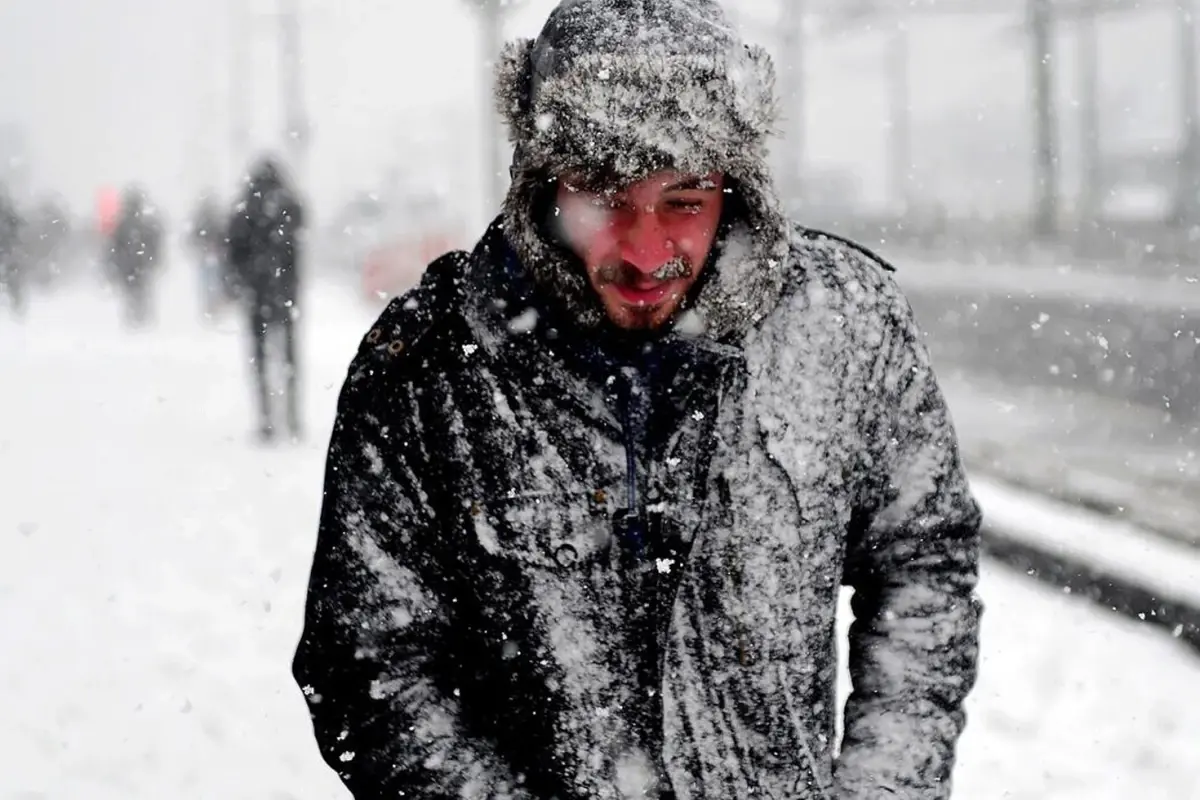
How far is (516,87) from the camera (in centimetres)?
160

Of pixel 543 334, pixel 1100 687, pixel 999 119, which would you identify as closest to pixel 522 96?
pixel 543 334

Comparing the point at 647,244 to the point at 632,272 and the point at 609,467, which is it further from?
the point at 609,467

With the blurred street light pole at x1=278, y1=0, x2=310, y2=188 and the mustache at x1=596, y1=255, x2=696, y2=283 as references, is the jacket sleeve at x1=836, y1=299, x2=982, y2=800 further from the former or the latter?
the blurred street light pole at x1=278, y1=0, x2=310, y2=188

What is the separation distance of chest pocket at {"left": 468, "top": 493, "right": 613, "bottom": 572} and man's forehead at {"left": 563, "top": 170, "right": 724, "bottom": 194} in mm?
346

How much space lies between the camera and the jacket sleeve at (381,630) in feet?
4.96

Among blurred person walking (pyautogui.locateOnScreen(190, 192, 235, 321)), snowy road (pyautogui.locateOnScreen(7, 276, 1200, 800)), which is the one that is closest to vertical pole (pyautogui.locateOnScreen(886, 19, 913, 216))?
blurred person walking (pyautogui.locateOnScreen(190, 192, 235, 321))

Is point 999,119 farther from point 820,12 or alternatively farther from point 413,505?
point 413,505

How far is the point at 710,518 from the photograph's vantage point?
1.51m

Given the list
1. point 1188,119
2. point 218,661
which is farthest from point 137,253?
point 1188,119

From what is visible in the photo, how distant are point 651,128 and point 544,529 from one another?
47cm

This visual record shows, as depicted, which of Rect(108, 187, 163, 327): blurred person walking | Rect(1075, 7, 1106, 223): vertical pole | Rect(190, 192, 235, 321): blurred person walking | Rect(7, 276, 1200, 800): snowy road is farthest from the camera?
Rect(1075, 7, 1106, 223): vertical pole

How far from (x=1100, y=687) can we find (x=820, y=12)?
24.6 metres

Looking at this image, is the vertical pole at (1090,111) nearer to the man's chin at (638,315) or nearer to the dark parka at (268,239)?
the dark parka at (268,239)

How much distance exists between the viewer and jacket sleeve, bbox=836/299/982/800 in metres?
1.61
